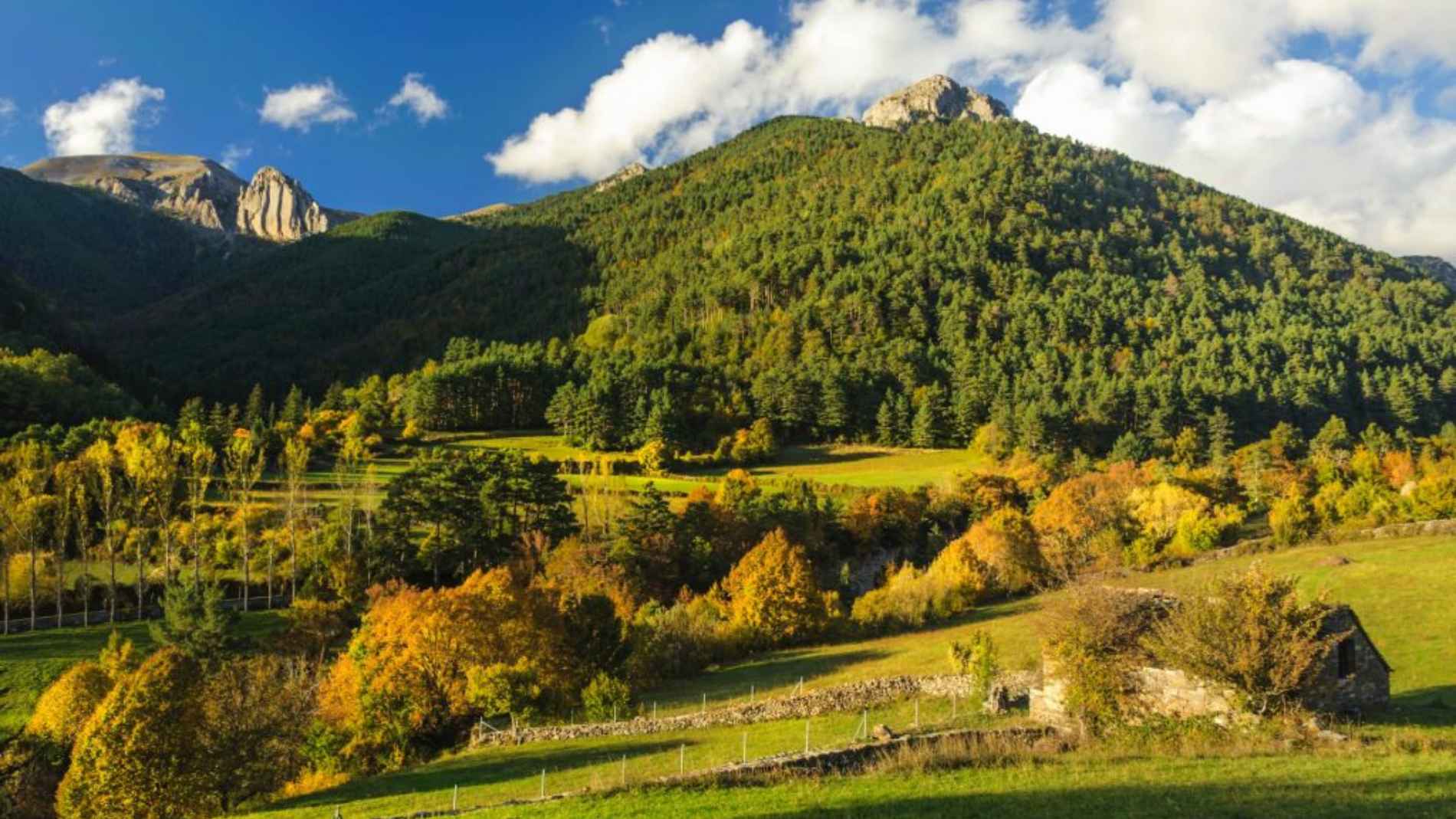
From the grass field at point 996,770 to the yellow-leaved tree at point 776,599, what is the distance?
2.48 m

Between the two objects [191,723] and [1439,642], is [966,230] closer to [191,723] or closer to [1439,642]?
[1439,642]

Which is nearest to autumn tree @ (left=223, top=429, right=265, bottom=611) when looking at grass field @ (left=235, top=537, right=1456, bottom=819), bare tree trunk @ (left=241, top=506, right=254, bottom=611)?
bare tree trunk @ (left=241, top=506, right=254, bottom=611)

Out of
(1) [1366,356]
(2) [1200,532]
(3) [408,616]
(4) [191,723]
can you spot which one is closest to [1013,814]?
(4) [191,723]

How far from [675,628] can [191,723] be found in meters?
23.8

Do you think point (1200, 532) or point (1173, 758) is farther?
point (1200, 532)

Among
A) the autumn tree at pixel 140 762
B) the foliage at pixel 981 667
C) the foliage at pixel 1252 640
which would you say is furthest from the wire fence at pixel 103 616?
the foliage at pixel 1252 640

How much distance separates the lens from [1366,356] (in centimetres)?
12775

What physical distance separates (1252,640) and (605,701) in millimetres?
22852

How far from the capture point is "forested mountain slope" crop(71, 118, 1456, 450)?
109375mm

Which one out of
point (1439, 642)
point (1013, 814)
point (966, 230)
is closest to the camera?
point (1013, 814)

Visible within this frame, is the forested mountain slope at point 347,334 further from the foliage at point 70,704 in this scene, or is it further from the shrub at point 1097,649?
the shrub at point 1097,649

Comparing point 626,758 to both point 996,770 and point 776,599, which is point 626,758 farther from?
point 776,599

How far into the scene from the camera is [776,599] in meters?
46.1

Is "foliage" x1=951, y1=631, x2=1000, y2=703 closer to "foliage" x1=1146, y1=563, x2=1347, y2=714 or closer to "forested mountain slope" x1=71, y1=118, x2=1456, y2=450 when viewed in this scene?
"foliage" x1=1146, y1=563, x2=1347, y2=714
